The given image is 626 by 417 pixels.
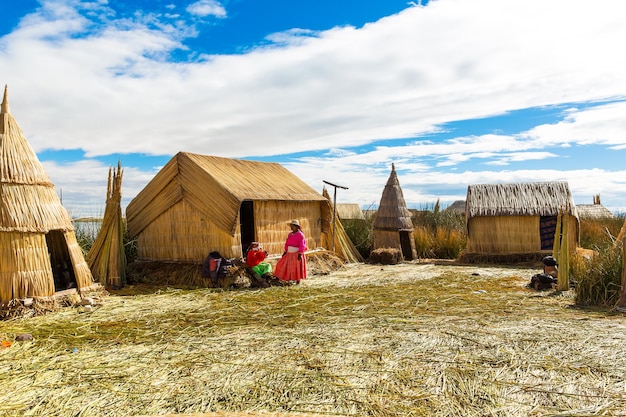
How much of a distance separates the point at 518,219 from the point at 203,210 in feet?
27.3

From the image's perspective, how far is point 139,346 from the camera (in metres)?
5.52

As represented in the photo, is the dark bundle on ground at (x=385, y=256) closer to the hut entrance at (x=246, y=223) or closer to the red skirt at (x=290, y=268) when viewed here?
the hut entrance at (x=246, y=223)

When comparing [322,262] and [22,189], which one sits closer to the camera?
[22,189]

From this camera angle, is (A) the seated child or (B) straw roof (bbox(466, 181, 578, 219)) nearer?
(A) the seated child

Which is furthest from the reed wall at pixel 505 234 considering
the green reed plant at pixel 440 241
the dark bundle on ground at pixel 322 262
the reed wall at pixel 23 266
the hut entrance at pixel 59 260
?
the reed wall at pixel 23 266

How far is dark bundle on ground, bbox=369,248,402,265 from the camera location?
1404cm

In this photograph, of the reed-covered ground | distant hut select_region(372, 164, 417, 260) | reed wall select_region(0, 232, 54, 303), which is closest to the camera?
the reed-covered ground

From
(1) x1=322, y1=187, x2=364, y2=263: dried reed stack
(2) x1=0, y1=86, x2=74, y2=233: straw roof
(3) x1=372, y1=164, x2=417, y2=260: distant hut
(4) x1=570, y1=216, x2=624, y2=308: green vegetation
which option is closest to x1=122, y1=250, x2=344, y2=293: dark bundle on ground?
(2) x1=0, y1=86, x2=74, y2=233: straw roof

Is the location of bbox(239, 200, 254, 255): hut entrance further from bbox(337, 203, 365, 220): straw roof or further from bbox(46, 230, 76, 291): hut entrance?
bbox(337, 203, 365, 220): straw roof

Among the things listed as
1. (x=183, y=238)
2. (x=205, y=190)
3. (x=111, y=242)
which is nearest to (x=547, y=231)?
(x=205, y=190)

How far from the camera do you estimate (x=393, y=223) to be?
14.7 meters

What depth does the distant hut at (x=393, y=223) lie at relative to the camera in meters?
14.7

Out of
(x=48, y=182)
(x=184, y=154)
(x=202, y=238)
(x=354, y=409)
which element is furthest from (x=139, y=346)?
(x=184, y=154)

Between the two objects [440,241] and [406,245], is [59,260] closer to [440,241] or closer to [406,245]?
[406,245]
